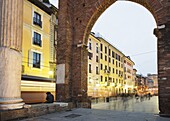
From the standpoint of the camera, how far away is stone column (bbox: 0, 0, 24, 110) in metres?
5.20

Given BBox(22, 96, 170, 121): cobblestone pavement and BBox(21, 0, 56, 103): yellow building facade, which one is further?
BBox(21, 0, 56, 103): yellow building facade

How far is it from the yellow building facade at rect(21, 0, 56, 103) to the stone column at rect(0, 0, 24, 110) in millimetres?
10977

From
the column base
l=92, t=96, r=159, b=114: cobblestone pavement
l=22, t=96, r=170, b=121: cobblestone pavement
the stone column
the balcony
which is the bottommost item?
l=92, t=96, r=159, b=114: cobblestone pavement

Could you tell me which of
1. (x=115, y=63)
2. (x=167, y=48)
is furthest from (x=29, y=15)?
(x=115, y=63)

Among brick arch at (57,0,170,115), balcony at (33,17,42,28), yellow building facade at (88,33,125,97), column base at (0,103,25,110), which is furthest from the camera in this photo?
yellow building facade at (88,33,125,97)

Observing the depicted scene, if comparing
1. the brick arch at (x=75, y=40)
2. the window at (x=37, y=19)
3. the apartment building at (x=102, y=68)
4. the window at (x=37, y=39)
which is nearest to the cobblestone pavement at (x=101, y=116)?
the brick arch at (x=75, y=40)

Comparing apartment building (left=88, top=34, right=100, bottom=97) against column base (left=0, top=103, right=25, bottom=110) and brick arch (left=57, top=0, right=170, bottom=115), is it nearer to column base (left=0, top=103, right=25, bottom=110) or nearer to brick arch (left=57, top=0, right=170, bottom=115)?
brick arch (left=57, top=0, right=170, bottom=115)

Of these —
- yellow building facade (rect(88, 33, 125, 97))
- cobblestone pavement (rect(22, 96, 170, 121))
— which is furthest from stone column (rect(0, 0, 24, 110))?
yellow building facade (rect(88, 33, 125, 97))

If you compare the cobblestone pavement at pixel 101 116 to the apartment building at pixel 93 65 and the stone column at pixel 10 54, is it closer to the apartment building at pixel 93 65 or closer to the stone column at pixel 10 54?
the stone column at pixel 10 54

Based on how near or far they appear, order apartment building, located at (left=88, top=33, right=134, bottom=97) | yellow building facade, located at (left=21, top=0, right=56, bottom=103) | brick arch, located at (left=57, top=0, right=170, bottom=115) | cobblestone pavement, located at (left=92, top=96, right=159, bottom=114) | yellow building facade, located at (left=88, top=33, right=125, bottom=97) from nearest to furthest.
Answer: brick arch, located at (left=57, top=0, right=170, bottom=115)
cobblestone pavement, located at (left=92, top=96, right=159, bottom=114)
yellow building facade, located at (left=21, top=0, right=56, bottom=103)
apartment building, located at (left=88, top=33, right=134, bottom=97)
yellow building facade, located at (left=88, top=33, right=125, bottom=97)

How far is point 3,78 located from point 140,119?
4.49 meters

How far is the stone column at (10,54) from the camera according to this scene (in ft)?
17.0

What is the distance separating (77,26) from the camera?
35.5 feet

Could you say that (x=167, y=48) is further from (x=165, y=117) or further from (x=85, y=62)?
(x=85, y=62)
